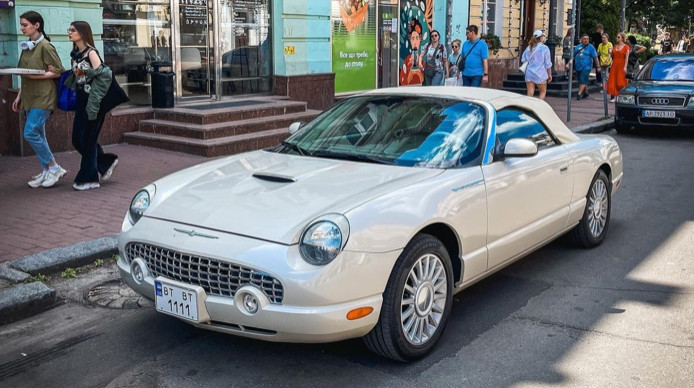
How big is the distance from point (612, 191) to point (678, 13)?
3822 cm

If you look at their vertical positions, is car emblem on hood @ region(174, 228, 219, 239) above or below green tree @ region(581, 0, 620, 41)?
below

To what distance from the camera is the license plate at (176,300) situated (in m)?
4.05

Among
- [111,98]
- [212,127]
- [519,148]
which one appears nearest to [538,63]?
[212,127]

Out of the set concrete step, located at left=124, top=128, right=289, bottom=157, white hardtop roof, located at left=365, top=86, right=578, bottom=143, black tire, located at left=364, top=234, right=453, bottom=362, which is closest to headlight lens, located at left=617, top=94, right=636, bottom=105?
concrete step, located at left=124, top=128, right=289, bottom=157

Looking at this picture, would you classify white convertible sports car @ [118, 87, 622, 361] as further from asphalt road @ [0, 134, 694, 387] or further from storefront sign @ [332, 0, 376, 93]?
storefront sign @ [332, 0, 376, 93]

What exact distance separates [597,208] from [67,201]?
17.4 ft

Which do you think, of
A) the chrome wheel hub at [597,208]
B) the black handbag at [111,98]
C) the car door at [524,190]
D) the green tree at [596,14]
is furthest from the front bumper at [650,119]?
the green tree at [596,14]

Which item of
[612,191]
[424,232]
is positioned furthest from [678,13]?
[424,232]

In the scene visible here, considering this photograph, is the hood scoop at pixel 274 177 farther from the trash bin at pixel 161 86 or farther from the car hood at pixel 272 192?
the trash bin at pixel 161 86

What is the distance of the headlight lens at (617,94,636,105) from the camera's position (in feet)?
48.1

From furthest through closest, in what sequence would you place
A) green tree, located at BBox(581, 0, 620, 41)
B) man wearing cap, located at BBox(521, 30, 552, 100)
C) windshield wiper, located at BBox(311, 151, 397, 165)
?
green tree, located at BBox(581, 0, 620, 41), man wearing cap, located at BBox(521, 30, 552, 100), windshield wiper, located at BBox(311, 151, 397, 165)

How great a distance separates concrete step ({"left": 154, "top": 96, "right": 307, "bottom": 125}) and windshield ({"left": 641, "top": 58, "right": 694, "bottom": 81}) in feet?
22.9

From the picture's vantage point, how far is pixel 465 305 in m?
5.32

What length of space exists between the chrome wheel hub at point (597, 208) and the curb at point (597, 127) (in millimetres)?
8256
